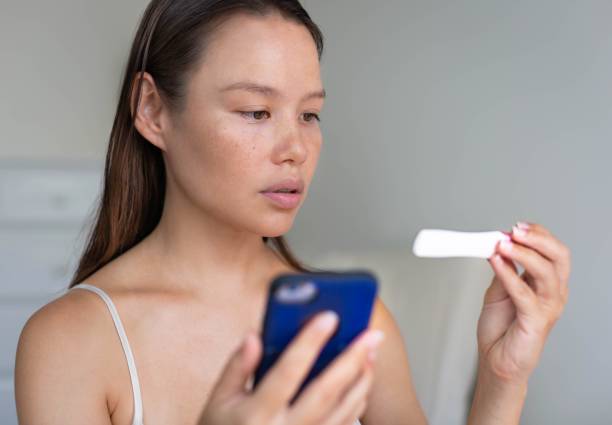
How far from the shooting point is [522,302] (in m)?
0.97

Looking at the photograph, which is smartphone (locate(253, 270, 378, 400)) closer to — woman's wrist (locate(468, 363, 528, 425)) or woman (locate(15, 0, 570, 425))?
woman (locate(15, 0, 570, 425))

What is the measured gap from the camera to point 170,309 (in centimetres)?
119

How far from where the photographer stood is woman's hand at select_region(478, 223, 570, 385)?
3.11 ft

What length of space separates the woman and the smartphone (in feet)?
1.13

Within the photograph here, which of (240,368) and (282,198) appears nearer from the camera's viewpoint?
(240,368)

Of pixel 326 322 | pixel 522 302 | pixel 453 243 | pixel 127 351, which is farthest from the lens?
pixel 127 351

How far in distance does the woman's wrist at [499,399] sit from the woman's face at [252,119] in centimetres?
34

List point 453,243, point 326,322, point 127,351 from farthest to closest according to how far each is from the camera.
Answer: point 127,351, point 453,243, point 326,322

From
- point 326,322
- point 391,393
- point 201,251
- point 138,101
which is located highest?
point 138,101

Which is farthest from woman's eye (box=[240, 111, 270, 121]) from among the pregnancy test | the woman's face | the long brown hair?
the pregnancy test

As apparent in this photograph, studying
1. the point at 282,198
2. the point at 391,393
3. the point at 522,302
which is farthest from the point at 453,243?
the point at 391,393

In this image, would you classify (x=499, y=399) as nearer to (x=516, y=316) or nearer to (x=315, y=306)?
(x=516, y=316)

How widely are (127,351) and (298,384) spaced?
0.56 m

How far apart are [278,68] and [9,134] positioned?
5.25ft
